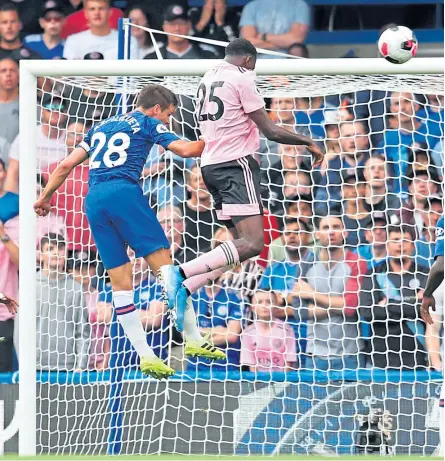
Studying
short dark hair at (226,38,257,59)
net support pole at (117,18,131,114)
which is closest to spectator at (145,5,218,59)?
net support pole at (117,18,131,114)

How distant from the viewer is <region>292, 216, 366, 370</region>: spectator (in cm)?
1112

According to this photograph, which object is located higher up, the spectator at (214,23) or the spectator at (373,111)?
the spectator at (214,23)

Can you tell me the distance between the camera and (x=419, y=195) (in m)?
11.1

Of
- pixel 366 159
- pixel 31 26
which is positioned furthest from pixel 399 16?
pixel 31 26

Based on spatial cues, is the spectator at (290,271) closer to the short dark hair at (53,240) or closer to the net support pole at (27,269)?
the short dark hair at (53,240)

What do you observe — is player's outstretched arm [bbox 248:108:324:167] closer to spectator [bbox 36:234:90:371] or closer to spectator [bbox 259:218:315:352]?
spectator [bbox 259:218:315:352]

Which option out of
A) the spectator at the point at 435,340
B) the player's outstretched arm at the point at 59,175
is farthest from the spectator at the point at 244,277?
the player's outstretched arm at the point at 59,175

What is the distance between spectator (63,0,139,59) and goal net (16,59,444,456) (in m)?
1.09

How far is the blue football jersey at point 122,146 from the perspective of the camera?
9.09m

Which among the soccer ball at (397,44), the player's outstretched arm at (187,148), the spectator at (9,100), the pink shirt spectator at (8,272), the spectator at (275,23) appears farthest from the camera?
the spectator at (275,23)

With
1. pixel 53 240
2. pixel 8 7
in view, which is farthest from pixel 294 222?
pixel 8 7

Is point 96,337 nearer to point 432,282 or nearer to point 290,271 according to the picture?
point 290,271

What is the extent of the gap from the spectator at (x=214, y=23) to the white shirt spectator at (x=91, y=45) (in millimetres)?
777

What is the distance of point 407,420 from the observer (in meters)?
10.5
